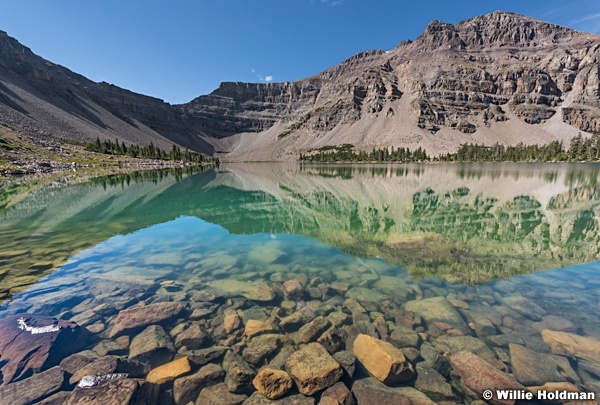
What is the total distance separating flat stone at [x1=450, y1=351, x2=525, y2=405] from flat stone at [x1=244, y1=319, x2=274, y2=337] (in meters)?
5.46

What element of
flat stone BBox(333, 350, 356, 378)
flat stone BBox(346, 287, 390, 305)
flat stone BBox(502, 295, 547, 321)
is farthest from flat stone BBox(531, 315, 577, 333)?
flat stone BBox(333, 350, 356, 378)

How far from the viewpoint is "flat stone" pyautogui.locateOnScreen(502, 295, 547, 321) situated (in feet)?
31.3

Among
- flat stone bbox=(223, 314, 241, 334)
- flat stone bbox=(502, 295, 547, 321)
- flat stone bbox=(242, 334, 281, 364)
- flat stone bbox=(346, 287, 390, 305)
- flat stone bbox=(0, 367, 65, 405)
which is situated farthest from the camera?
flat stone bbox=(346, 287, 390, 305)

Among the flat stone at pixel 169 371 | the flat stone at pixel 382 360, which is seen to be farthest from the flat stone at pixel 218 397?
the flat stone at pixel 382 360

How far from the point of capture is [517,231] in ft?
67.7

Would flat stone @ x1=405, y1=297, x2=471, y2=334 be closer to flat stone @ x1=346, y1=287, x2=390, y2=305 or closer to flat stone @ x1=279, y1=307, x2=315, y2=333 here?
flat stone @ x1=346, y1=287, x2=390, y2=305

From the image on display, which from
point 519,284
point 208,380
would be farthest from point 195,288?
point 519,284

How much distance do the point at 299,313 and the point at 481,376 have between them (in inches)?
219

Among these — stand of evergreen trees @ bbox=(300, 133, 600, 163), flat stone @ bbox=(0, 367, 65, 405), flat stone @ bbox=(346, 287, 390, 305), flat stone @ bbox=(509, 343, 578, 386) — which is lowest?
flat stone @ bbox=(346, 287, 390, 305)

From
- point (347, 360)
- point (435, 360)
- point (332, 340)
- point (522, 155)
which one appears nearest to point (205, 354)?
point (332, 340)

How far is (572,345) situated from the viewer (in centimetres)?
782

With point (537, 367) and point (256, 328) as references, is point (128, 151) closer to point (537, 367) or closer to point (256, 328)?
point (256, 328)

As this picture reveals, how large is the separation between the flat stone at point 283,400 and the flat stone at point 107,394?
8.30ft

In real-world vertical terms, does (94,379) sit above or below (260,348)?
above
